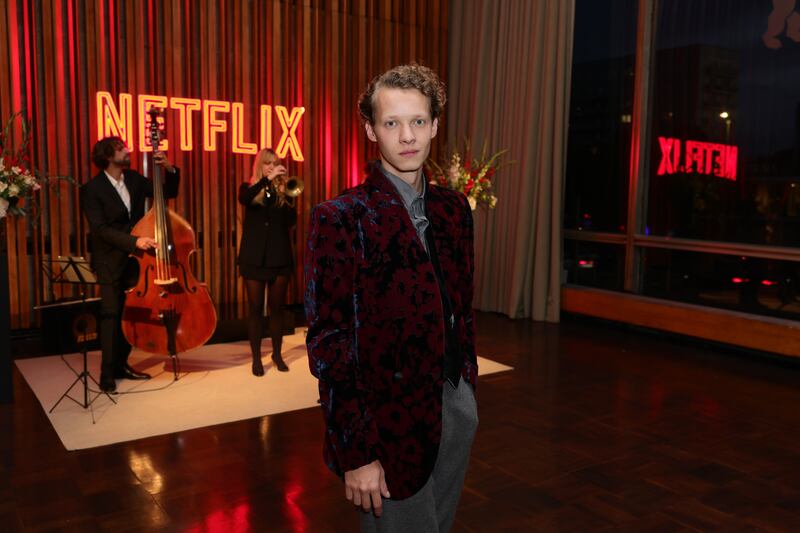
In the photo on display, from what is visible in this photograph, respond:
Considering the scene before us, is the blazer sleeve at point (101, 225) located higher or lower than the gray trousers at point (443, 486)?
higher

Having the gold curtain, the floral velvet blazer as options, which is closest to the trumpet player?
the gold curtain

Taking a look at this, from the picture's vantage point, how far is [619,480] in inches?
132

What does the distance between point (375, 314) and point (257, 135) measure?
603 centimetres

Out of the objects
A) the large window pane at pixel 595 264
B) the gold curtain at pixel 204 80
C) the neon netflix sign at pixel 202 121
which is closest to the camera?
the gold curtain at pixel 204 80

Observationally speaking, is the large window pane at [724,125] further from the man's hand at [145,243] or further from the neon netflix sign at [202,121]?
the man's hand at [145,243]

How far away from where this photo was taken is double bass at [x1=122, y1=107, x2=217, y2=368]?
4.33 metres

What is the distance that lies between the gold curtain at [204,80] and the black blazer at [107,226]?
1.31 m

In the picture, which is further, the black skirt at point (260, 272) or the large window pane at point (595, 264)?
the large window pane at point (595, 264)

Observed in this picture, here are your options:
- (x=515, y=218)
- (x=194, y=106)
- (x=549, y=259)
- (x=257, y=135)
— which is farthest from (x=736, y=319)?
(x=194, y=106)

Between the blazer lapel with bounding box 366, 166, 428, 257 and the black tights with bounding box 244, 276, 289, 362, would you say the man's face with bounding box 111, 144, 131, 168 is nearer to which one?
the black tights with bounding box 244, 276, 289, 362

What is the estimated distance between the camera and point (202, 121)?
6781 mm

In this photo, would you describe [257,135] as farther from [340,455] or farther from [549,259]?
[340,455]

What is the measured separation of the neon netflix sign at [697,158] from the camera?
20.1 feet

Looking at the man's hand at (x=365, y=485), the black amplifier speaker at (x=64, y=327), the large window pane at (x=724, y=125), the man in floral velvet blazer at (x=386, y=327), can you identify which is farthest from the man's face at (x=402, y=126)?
the large window pane at (x=724, y=125)
